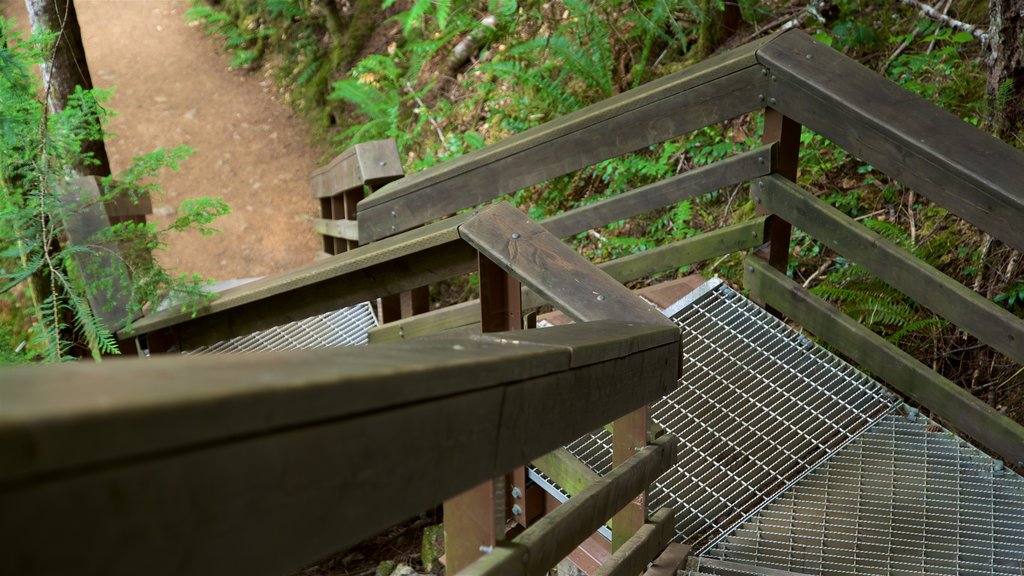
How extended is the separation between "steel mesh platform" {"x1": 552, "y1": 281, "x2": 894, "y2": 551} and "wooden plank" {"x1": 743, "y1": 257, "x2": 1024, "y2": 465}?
133 mm

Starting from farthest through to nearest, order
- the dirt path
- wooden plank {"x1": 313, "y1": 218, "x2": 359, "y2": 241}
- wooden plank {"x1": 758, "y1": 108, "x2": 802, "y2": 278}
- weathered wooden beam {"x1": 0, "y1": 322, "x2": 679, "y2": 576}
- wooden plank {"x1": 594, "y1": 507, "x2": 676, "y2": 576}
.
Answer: the dirt path
wooden plank {"x1": 313, "y1": 218, "x2": 359, "y2": 241}
wooden plank {"x1": 758, "y1": 108, "x2": 802, "y2": 278}
wooden plank {"x1": 594, "y1": 507, "x2": 676, "y2": 576}
weathered wooden beam {"x1": 0, "y1": 322, "x2": 679, "y2": 576}

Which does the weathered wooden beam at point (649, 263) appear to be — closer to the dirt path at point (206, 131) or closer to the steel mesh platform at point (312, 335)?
the steel mesh platform at point (312, 335)

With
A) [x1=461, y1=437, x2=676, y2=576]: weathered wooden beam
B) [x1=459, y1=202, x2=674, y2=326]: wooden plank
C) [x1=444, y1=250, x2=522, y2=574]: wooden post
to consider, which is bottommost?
[x1=461, y1=437, x2=676, y2=576]: weathered wooden beam

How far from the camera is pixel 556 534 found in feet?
5.22

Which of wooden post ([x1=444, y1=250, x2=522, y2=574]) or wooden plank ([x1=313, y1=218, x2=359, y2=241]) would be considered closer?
wooden post ([x1=444, y1=250, x2=522, y2=574])

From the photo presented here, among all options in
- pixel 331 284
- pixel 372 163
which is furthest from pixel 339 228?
pixel 331 284

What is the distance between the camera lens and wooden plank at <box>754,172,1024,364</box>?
2.69 metres

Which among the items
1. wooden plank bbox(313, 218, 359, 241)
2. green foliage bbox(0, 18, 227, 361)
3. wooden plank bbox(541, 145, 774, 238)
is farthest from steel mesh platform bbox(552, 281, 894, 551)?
wooden plank bbox(313, 218, 359, 241)

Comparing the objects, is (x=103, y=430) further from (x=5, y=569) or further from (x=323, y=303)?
(x=323, y=303)

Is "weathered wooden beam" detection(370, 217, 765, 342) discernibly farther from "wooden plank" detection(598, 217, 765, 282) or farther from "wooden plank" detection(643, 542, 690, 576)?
"wooden plank" detection(643, 542, 690, 576)

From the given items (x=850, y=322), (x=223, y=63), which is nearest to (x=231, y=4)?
(x=223, y=63)

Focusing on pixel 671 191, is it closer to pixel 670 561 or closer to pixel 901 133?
pixel 901 133

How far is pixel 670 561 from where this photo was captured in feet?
8.11

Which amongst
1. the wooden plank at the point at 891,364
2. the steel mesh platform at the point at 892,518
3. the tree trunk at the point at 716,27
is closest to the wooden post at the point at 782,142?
the wooden plank at the point at 891,364
